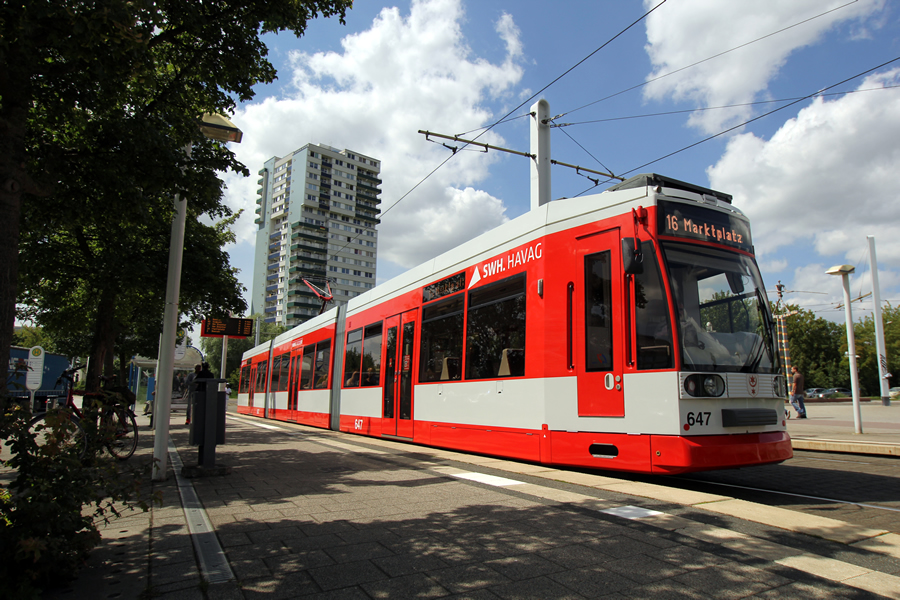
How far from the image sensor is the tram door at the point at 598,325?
5.98 meters

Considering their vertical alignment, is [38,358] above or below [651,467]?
above

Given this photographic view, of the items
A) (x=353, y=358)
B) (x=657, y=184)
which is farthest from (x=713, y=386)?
(x=353, y=358)

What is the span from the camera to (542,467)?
7.02m

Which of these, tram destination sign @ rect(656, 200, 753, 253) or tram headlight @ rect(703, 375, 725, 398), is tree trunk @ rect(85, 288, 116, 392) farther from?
tram headlight @ rect(703, 375, 725, 398)

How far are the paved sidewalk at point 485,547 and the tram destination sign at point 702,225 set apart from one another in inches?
107

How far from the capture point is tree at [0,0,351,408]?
13.3ft

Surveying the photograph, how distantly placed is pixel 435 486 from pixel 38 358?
15278 mm

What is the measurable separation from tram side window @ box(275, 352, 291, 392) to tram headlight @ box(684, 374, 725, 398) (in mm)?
16799

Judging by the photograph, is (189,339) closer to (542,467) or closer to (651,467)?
(542,467)

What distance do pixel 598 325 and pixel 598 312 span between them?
15 cm

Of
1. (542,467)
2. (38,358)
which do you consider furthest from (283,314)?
(542,467)

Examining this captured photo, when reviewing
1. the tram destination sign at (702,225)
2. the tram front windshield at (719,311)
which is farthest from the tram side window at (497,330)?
the tram front windshield at (719,311)

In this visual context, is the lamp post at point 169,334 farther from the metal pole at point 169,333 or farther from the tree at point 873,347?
the tree at point 873,347

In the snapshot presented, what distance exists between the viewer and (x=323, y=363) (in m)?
16.1
